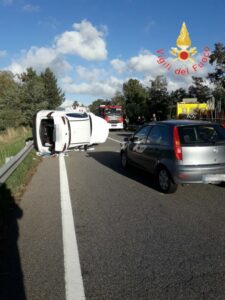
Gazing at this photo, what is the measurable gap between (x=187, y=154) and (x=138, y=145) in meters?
2.46

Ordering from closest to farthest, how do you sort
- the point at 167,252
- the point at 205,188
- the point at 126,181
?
1. the point at 167,252
2. the point at 205,188
3. the point at 126,181

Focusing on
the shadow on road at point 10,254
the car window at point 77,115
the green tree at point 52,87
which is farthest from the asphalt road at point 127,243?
the green tree at point 52,87

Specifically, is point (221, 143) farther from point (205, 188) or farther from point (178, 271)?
point (178, 271)

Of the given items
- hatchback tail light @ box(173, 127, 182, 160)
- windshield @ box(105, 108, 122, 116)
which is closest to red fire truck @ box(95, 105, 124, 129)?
windshield @ box(105, 108, 122, 116)

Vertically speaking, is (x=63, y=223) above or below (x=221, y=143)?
below

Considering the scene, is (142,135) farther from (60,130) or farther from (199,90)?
(199,90)

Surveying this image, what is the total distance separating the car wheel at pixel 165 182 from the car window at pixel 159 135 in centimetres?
63

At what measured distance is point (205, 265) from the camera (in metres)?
4.10

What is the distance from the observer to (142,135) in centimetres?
936

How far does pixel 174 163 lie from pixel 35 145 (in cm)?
875

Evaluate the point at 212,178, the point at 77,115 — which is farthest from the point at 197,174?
the point at 77,115

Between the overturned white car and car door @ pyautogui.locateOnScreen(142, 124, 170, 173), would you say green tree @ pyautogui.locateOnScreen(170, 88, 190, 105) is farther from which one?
car door @ pyautogui.locateOnScreen(142, 124, 170, 173)

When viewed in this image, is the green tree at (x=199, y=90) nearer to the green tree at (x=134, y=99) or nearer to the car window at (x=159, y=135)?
the green tree at (x=134, y=99)

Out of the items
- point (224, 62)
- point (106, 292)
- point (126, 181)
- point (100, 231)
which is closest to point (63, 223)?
point (100, 231)
